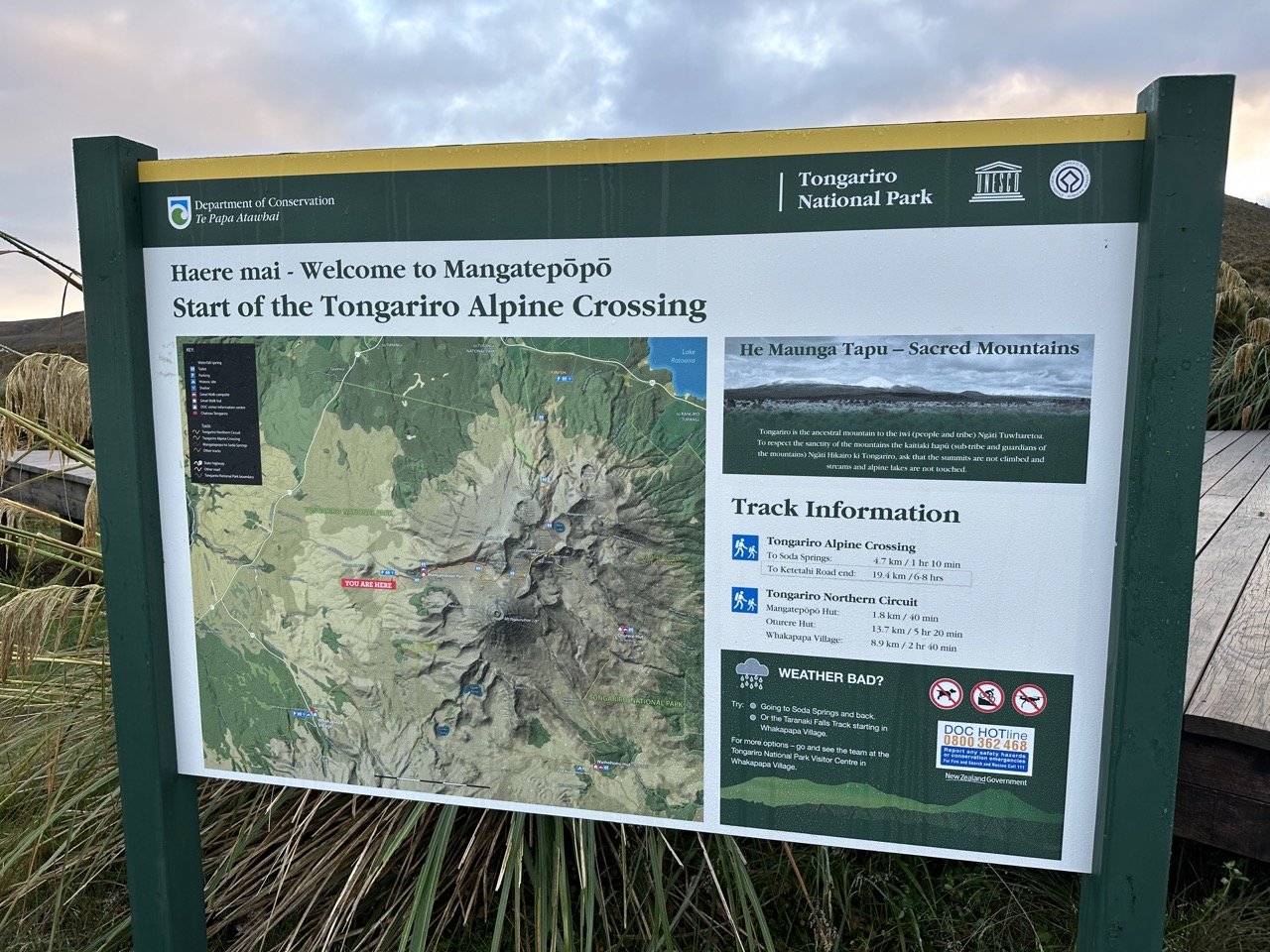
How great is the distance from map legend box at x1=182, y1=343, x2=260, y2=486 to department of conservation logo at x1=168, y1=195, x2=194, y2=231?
26 centimetres

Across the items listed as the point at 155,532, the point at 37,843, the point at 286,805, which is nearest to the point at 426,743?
the point at 155,532

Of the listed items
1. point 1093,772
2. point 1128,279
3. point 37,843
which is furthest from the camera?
point 37,843

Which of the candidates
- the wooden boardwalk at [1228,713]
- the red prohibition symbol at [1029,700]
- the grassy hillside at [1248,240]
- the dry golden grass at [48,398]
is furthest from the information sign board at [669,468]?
the grassy hillside at [1248,240]

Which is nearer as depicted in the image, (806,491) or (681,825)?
(806,491)

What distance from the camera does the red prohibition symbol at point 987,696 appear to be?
1.62m

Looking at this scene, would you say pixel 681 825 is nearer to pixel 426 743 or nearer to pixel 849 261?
pixel 426 743

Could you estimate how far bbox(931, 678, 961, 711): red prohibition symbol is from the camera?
5.37ft

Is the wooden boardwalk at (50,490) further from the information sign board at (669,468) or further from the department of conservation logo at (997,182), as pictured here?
the department of conservation logo at (997,182)

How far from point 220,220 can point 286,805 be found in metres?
1.81

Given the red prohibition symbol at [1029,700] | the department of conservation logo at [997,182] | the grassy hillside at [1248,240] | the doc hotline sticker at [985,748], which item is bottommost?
the doc hotline sticker at [985,748]

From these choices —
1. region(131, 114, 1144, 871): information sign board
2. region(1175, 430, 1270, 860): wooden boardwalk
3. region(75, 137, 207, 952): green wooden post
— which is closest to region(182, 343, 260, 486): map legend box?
region(131, 114, 1144, 871): information sign board

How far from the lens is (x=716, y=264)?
5.30 feet

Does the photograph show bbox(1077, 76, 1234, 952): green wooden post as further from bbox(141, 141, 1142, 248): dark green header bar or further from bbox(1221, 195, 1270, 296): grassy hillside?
bbox(1221, 195, 1270, 296): grassy hillside

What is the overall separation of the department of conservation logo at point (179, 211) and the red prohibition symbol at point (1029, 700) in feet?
6.35
